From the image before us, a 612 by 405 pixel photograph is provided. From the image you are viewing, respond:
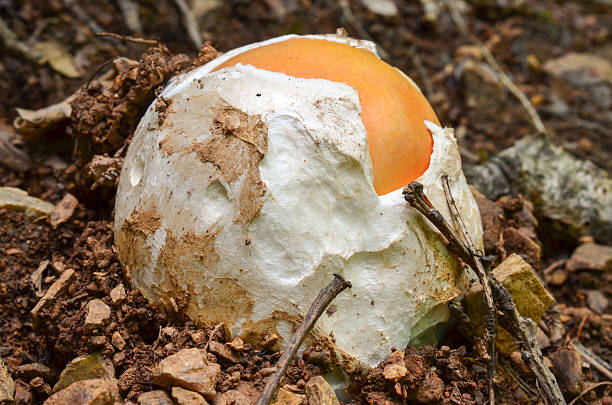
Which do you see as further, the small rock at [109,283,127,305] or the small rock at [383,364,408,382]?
the small rock at [109,283,127,305]

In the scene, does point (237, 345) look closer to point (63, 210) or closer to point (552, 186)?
point (63, 210)

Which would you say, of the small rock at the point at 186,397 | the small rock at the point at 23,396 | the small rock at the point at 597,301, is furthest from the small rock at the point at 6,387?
the small rock at the point at 597,301

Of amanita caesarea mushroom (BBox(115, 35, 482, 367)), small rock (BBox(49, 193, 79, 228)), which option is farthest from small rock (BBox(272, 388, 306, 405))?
small rock (BBox(49, 193, 79, 228))

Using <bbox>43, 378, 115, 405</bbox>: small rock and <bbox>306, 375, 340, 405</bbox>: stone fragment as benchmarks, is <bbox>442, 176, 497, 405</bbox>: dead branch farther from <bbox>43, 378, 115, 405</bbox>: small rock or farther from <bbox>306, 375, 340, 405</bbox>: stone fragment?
<bbox>43, 378, 115, 405</bbox>: small rock

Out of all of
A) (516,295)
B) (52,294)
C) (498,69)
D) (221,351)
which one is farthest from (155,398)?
(498,69)

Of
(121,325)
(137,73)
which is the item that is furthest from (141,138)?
(121,325)

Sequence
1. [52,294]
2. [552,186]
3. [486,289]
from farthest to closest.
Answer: [552,186] < [52,294] < [486,289]

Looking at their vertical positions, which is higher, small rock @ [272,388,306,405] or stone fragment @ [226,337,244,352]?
stone fragment @ [226,337,244,352]
